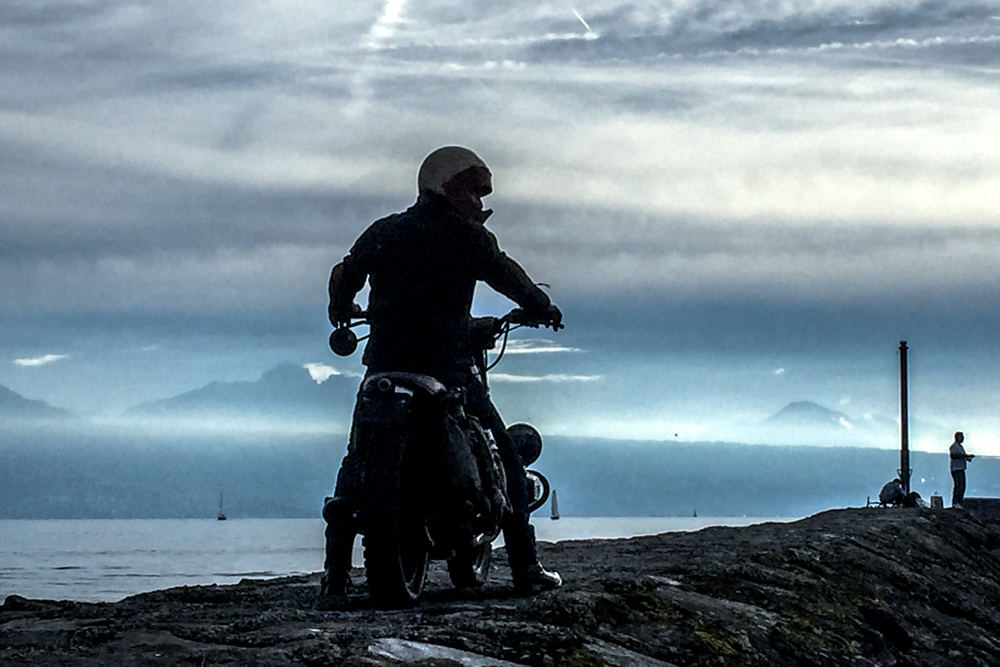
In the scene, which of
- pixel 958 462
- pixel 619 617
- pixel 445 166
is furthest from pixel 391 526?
pixel 958 462

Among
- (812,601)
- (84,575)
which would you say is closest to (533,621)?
(812,601)

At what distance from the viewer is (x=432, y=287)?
8430 millimetres

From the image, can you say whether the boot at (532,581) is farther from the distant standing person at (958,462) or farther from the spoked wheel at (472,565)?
the distant standing person at (958,462)

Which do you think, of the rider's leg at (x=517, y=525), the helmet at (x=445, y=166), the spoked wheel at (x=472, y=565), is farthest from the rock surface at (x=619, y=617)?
the helmet at (x=445, y=166)

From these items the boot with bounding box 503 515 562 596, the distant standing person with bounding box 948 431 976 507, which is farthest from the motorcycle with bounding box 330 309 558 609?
the distant standing person with bounding box 948 431 976 507

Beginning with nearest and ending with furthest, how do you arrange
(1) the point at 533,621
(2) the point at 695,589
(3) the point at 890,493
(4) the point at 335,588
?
(1) the point at 533,621
(4) the point at 335,588
(2) the point at 695,589
(3) the point at 890,493

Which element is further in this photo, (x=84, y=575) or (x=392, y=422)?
(x=84, y=575)

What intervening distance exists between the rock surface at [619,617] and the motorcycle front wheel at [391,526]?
0.54ft

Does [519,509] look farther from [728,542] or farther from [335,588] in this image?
[728,542]

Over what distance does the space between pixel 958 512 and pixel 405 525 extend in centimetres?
1141

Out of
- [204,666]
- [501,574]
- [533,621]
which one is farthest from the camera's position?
[501,574]

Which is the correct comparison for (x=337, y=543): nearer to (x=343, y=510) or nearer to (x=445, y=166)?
(x=343, y=510)

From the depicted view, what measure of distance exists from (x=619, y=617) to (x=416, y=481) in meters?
1.28

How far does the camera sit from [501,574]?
11.0 m
